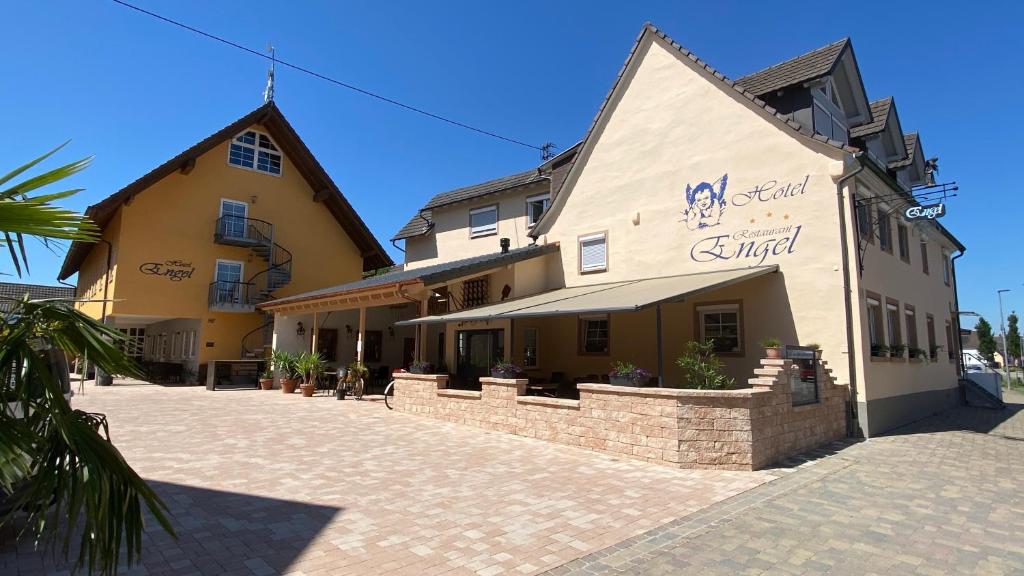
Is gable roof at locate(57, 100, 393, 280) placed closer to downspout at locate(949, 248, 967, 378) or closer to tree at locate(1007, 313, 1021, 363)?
downspout at locate(949, 248, 967, 378)

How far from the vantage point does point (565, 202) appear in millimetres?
15961

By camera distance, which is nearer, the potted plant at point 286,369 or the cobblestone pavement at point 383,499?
the cobblestone pavement at point 383,499

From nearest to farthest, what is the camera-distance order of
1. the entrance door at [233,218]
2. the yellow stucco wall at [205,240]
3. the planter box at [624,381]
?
the planter box at [624,381] < the yellow stucco wall at [205,240] < the entrance door at [233,218]

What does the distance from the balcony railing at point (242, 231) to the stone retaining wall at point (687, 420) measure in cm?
1867

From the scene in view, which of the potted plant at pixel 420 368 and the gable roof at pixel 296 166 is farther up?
the gable roof at pixel 296 166

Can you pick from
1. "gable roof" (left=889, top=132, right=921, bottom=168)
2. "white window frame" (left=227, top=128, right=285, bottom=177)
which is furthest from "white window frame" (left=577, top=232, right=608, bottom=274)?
"white window frame" (left=227, top=128, right=285, bottom=177)

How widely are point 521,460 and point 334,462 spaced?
2.67 m

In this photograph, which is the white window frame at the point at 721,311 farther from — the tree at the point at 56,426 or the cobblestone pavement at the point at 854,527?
the tree at the point at 56,426

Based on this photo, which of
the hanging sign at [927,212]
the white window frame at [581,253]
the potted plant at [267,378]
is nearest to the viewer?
the hanging sign at [927,212]

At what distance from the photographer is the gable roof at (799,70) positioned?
1222 centimetres

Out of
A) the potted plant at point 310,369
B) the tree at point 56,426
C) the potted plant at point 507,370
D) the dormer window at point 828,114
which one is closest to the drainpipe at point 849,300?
the dormer window at point 828,114

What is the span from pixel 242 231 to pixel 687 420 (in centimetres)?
2366

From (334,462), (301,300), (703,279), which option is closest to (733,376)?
(703,279)

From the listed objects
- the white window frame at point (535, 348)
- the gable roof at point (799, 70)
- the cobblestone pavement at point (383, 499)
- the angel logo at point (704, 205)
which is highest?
the gable roof at point (799, 70)
